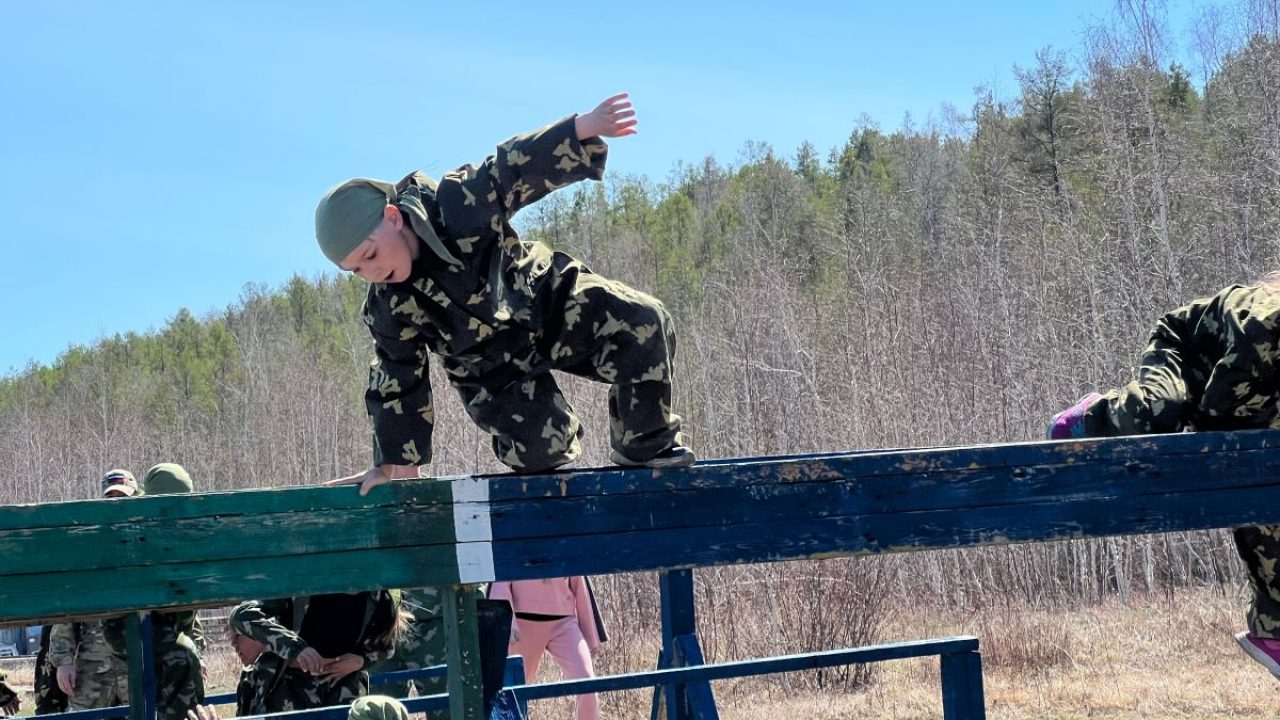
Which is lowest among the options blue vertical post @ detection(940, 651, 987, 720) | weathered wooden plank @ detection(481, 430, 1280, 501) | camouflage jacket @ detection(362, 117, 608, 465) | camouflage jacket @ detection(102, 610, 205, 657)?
blue vertical post @ detection(940, 651, 987, 720)

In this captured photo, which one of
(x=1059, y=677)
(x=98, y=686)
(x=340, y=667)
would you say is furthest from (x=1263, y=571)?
(x=1059, y=677)

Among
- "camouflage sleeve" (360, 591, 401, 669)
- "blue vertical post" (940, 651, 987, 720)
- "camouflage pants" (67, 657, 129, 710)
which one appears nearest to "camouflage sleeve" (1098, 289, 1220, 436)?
"blue vertical post" (940, 651, 987, 720)

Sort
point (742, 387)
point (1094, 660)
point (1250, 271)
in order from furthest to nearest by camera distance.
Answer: point (742, 387), point (1250, 271), point (1094, 660)

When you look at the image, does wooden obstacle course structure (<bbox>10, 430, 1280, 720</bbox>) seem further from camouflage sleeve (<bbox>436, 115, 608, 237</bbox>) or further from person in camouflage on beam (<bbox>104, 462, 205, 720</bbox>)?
person in camouflage on beam (<bbox>104, 462, 205, 720</bbox>)

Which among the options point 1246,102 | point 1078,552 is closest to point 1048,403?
point 1078,552

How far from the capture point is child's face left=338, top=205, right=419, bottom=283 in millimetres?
3324

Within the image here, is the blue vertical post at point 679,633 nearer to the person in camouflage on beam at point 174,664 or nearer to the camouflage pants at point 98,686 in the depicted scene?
the person in camouflage on beam at point 174,664

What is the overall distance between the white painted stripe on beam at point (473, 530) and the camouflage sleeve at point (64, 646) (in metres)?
4.12

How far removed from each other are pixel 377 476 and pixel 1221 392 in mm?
2557

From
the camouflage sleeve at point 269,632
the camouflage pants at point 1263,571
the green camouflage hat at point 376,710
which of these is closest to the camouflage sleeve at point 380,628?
the camouflage sleeve at point 269,632

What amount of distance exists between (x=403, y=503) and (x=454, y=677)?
1.45 feet

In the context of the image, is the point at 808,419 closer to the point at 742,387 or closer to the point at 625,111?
the point at 742,387

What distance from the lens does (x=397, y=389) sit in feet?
11.8

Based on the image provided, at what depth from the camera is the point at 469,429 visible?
21438 mm
